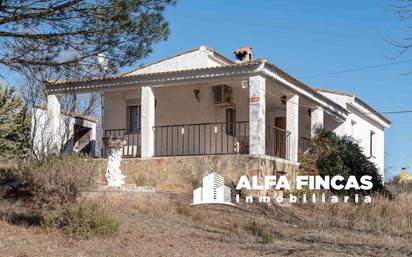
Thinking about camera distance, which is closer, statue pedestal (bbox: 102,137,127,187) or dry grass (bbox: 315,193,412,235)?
dry grass (bbox: 315,193,412,235)

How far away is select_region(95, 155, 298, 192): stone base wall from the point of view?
15.6 m

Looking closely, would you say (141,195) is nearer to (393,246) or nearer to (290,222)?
(290,222)

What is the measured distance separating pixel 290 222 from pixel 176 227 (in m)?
2.82

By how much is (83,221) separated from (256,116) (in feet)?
22.6

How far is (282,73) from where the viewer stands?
1650cm

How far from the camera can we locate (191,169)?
53.7 ft

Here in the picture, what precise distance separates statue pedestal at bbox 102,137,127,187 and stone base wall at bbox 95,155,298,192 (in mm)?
1165

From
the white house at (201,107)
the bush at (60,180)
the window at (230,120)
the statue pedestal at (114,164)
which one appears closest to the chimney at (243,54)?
the white house at (201,107)

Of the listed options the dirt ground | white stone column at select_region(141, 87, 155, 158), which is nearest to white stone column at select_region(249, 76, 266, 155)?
the dirt ground

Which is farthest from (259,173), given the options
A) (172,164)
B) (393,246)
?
(393,246)

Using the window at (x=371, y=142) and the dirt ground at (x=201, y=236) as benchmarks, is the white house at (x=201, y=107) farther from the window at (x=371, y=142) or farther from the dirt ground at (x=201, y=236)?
the dirt ground at (x=201, y=236)

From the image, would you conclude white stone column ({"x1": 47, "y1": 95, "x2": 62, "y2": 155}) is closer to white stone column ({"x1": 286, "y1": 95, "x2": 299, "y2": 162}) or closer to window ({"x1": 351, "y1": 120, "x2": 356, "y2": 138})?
Result: white stone column ({"x1": 286, "y1": 95, "x2": 299, "y2": 162})

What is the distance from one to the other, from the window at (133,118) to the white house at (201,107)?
35 millimetres

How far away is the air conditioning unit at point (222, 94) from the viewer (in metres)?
18.7
